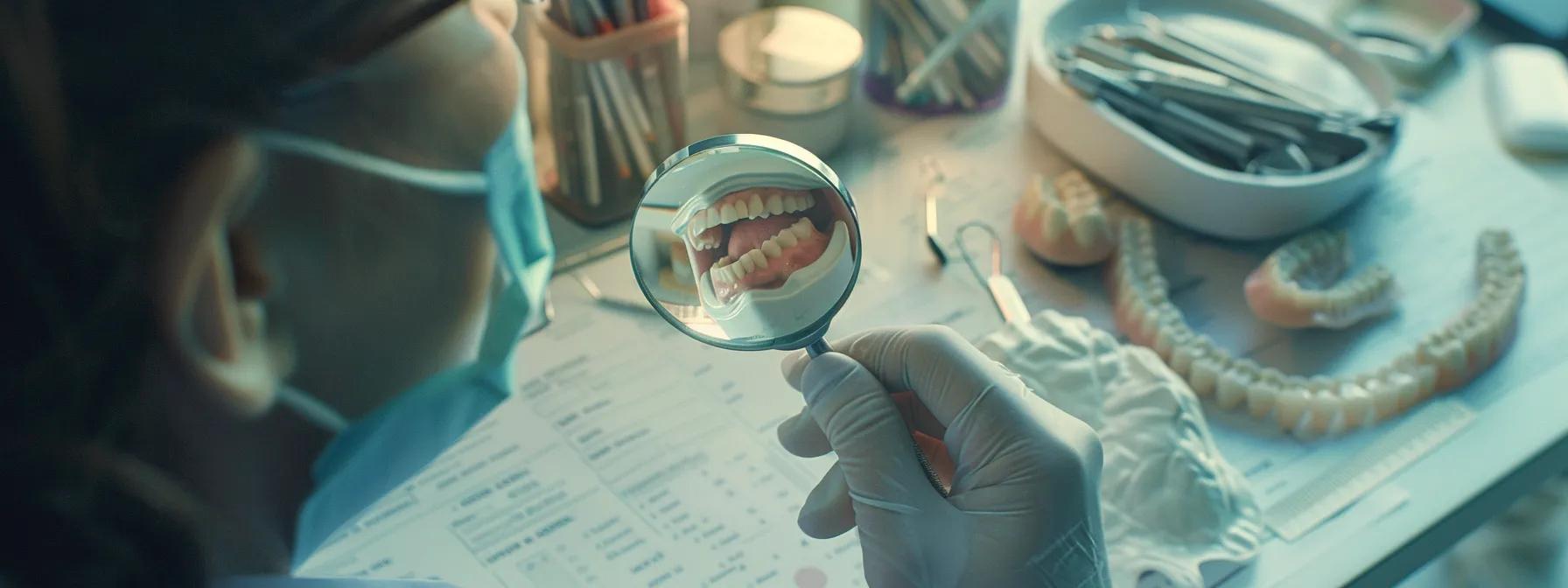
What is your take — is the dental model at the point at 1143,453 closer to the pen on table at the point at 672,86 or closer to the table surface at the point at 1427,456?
the table surface at the point at 1427,456

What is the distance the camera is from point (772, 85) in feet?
4.00

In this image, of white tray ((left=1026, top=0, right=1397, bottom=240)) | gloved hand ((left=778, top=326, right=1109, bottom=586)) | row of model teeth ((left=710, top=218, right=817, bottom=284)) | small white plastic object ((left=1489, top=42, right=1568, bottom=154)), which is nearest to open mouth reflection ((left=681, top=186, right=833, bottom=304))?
row of model teeth ((left=710, top=218, right=817, bottom=284))

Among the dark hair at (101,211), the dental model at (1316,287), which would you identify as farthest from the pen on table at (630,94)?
the dental model at (1316,287)

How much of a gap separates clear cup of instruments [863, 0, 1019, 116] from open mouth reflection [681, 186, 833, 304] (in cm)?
62

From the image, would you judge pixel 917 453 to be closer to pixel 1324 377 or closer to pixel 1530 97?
pixel 1324 377

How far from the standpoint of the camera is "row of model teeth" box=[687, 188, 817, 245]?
76 cm

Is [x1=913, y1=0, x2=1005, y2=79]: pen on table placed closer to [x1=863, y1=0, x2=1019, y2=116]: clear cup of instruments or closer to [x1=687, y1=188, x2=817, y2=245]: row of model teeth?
[x1=863, y1=0, x2=1019, y2=116]: clear cup of instruments

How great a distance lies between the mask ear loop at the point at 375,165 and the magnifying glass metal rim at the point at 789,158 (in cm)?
11

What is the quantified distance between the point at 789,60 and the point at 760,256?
21.8 inches

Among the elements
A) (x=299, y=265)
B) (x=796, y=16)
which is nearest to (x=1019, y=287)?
(x=796, y=16)

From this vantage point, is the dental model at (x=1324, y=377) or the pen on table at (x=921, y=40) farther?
the pen on table at (x=921, y=40)

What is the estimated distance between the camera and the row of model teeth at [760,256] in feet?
2.46

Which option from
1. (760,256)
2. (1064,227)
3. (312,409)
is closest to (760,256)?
(760,256)

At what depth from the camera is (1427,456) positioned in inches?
41.0
